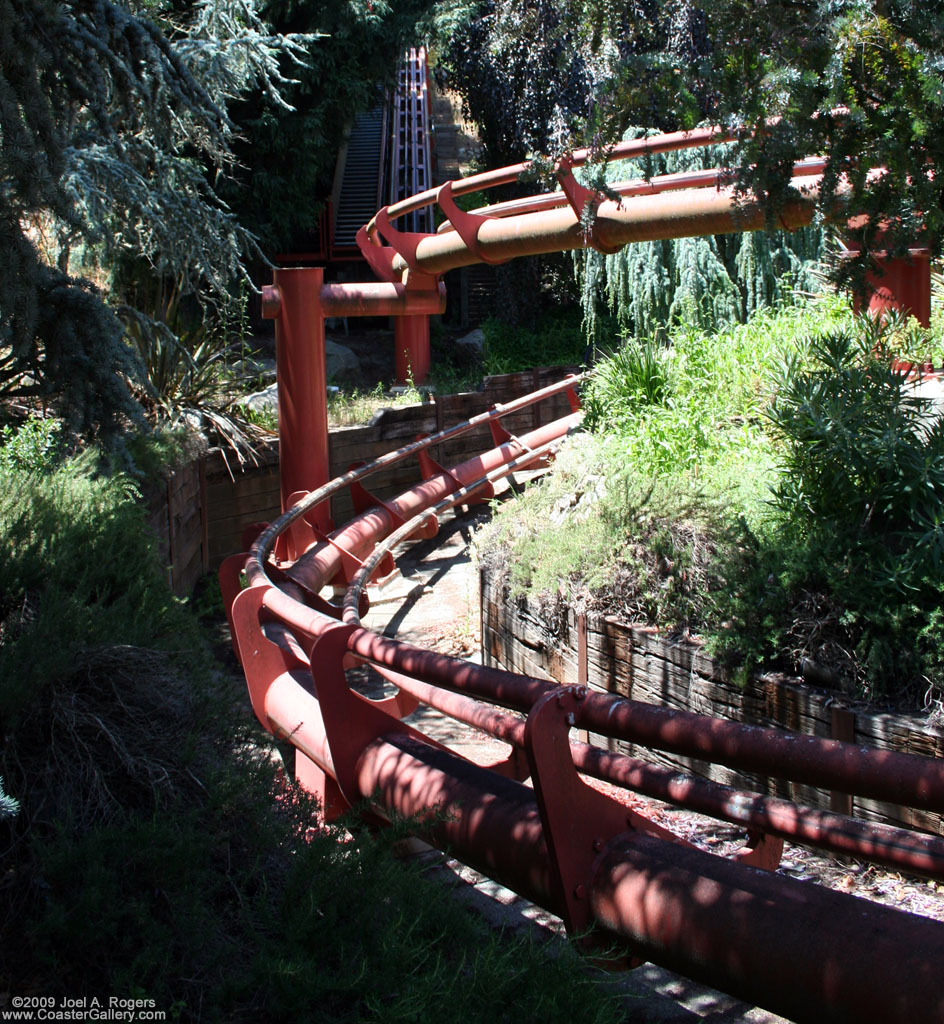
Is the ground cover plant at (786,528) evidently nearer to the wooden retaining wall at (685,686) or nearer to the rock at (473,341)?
the wooden retaining wall at (685,686)

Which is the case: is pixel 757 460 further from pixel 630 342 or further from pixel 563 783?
pixel 563 783

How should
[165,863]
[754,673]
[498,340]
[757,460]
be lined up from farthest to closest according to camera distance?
1. [498,340]
2. [757,460]
3. [754,673]
4. [165,863]

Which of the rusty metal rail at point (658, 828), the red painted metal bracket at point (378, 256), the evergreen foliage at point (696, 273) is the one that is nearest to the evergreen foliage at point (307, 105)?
the evergreen foliage at point (696, 273)

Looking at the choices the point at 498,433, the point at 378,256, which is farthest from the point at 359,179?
the point at 378,256

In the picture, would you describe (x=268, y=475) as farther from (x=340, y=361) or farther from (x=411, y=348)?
(x=340, y=361)

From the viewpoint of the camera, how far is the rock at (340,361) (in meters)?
14.1

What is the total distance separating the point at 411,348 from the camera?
43.6 ft

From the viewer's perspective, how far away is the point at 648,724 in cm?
186

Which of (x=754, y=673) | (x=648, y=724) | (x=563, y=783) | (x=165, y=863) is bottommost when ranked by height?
(x=754, y=673)

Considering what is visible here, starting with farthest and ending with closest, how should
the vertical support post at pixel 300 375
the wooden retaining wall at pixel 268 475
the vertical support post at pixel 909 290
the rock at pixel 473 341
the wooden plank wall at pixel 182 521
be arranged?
the rock at pixel 473 341
the vertical support post at pixel 300 375
the wooden retaining wall at pixel 268 475
the wooden plank wall at pixel 182 521
the vertical support post at pixel 909 290

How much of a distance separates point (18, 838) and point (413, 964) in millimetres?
930

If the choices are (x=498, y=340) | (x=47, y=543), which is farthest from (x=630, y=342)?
(x=498, y=340)

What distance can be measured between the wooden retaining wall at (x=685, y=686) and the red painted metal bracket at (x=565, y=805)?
1.09 meters

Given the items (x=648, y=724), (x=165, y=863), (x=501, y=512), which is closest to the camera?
(x=648, y=724)
